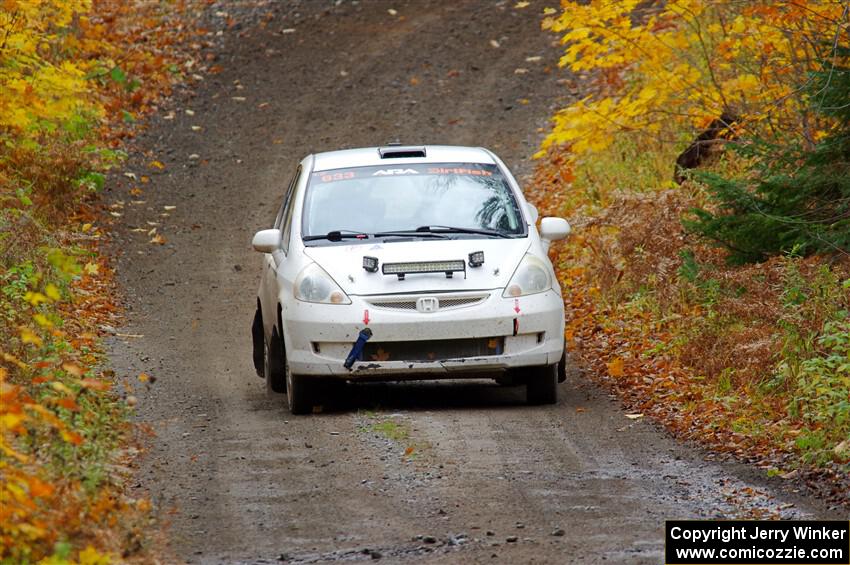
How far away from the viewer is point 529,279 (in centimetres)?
991

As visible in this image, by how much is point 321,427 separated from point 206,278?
834cm

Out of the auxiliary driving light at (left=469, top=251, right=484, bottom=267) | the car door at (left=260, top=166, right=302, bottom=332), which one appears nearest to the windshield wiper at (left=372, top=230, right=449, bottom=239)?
the auxiliary driving light at (left=469, top=251, right=484, bottom=267)

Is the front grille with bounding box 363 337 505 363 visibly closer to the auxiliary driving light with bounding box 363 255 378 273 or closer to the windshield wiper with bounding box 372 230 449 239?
the auxiliary driving light with bounding box 363 255 378 273

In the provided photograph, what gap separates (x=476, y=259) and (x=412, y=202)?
1.10 m

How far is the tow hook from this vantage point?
9.58 meters

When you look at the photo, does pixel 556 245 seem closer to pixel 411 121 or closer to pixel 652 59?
pixel 652 59

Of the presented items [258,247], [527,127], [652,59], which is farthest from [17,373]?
[527,127]

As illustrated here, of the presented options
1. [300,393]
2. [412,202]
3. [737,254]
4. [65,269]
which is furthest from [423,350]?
[737,254]

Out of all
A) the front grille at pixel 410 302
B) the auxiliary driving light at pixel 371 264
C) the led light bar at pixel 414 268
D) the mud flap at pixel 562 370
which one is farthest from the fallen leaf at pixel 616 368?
the auxiliary driving light at pixel 371 264

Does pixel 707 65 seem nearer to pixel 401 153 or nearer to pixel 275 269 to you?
pixel 401 153

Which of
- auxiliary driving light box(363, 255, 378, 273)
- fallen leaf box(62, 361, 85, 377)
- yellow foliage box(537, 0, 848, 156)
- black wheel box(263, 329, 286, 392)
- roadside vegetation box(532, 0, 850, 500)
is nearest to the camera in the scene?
fallen leaf box(62, 361, 85, 377)

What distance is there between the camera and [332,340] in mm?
9664

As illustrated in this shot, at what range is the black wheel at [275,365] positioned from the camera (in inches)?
421

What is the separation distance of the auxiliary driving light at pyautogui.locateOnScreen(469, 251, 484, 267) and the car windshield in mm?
470
